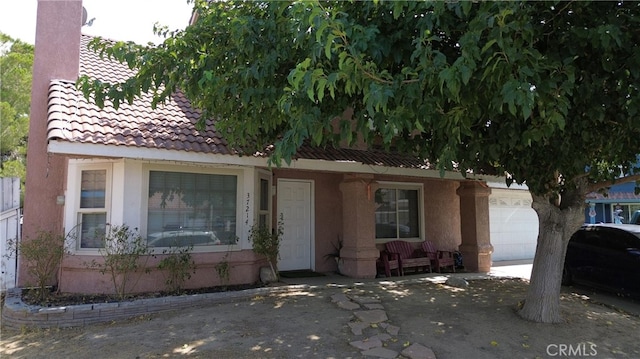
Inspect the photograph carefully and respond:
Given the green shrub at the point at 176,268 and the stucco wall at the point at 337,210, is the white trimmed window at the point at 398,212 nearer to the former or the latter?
the stucco wall at the point at 337,210

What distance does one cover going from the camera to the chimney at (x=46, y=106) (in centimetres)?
761

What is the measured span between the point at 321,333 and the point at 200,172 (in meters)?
3.90

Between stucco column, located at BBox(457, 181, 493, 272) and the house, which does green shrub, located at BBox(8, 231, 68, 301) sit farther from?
stucco column, located at BBox(457, 181, 493, 272)

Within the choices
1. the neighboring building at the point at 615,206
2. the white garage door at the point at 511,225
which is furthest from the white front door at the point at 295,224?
the neighboring building at the point at 615,206

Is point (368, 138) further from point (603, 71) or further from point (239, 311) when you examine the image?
point (239, 311)

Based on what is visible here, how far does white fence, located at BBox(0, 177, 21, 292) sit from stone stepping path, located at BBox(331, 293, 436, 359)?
19.3ft

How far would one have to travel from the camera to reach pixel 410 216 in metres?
11.1

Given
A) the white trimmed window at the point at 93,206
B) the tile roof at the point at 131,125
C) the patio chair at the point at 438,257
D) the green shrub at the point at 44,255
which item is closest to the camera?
the tile roof at the point at 131,125

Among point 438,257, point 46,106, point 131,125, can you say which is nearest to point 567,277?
point 438,257

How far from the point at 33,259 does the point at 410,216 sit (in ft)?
27.5

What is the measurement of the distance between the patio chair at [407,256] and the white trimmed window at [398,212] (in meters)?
0.39

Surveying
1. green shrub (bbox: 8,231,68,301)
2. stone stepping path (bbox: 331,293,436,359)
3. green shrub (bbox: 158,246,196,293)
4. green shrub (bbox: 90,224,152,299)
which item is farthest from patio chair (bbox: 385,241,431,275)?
green shrub (bbox: 8,231,68,301)

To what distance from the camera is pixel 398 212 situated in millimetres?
10867

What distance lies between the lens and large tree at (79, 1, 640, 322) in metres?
3.68
